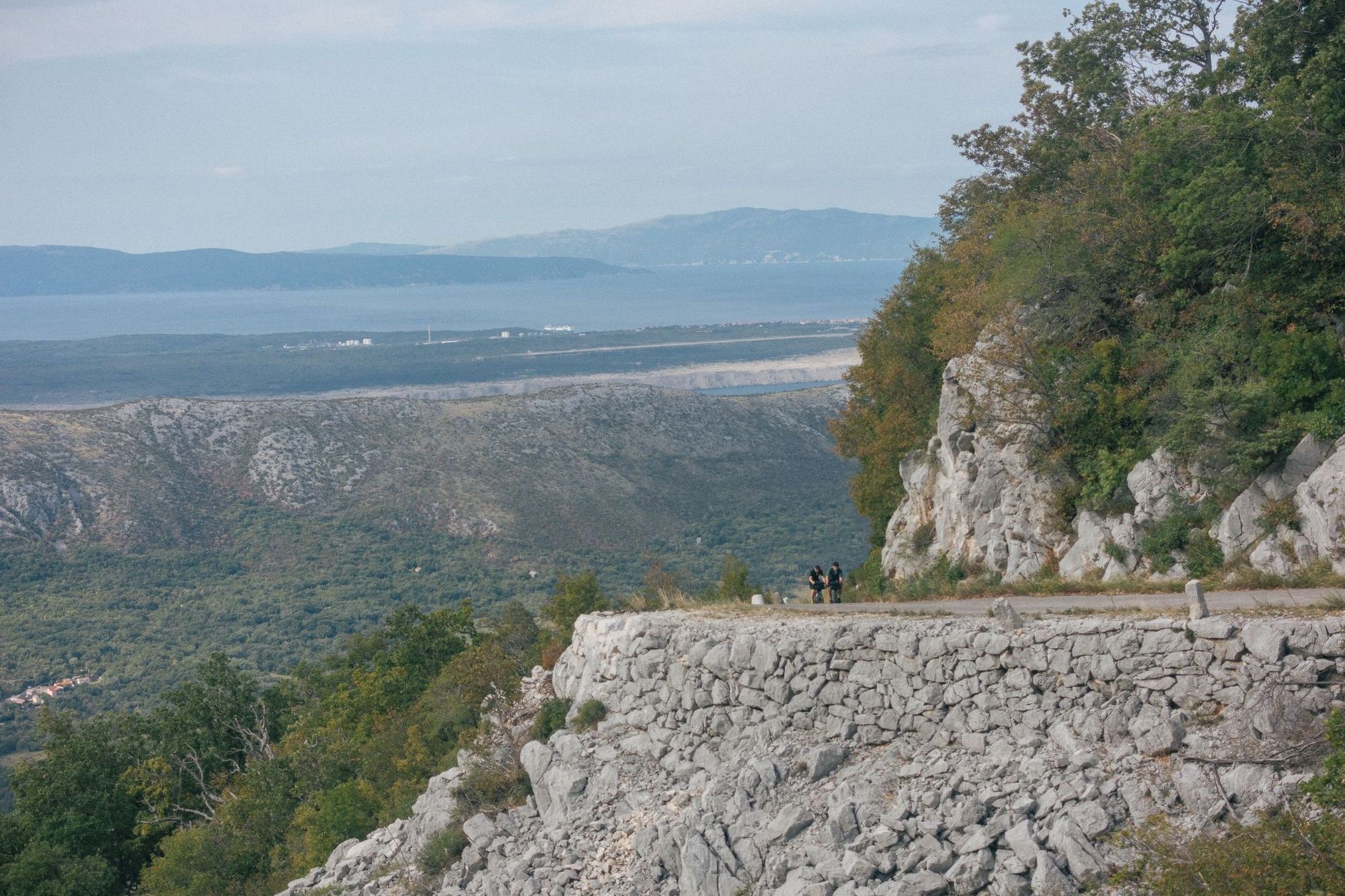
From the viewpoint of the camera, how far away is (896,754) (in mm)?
13695

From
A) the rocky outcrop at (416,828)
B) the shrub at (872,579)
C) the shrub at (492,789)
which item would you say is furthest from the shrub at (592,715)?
the shrub at (872,579)

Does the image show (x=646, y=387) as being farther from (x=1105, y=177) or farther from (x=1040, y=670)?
(x=1040, y=670)

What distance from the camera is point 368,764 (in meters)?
24.6

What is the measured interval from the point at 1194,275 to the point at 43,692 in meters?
56.3

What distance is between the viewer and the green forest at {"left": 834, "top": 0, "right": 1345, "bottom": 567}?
18.5m

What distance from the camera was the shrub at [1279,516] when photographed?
54.0 feet

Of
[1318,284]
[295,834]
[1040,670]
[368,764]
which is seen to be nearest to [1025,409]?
[1318,284]

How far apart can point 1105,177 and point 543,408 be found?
8635 cm

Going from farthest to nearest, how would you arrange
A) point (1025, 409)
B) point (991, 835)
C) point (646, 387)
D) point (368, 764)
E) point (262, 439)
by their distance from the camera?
point (646, 387) < point (262, 439) < point (368, 764) < point (1025, 409) < point (991, 835)

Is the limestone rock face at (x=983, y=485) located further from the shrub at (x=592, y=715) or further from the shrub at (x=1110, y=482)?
the shrub at (x=592, y=715)

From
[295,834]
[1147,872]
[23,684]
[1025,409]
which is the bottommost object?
[23,684]

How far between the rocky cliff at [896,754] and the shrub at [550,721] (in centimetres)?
57

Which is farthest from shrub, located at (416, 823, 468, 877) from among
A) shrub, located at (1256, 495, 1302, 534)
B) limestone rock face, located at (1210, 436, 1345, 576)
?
shrub, located at (1256, 495, 1302, 534)

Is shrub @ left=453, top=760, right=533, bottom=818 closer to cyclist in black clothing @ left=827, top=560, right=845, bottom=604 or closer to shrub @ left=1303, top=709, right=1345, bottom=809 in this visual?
cyclist in black clothing @ left=827, top=560, right=845, bottom=604
